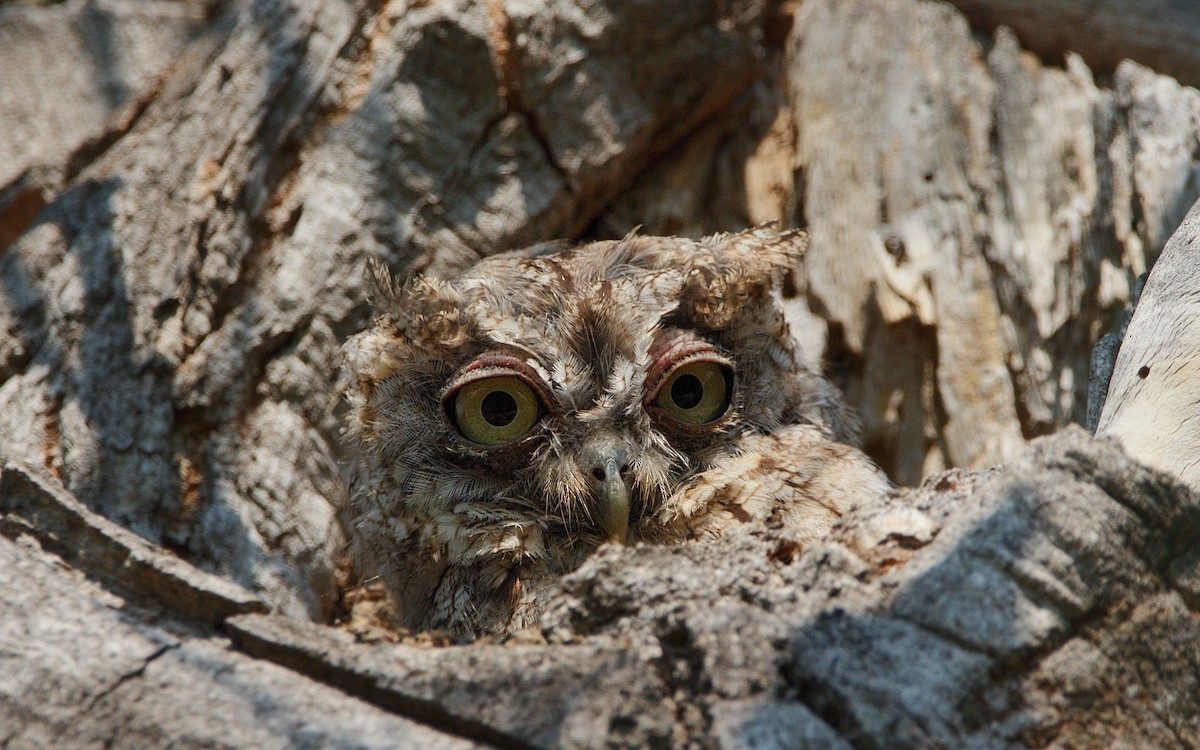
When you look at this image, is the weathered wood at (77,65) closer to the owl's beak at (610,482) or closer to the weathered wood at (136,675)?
the owl's beak at (610,482)

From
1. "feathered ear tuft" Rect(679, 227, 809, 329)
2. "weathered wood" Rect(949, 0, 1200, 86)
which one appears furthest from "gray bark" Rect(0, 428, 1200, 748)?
"weathered wood" Rect(949, 0, 1200, 86)

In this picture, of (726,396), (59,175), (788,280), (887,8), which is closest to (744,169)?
(788,280)

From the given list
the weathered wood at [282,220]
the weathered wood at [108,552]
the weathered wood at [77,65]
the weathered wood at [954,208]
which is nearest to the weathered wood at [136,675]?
the weathered wood at [108,552]

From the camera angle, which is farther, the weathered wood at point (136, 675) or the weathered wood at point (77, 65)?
the weathered wood at point (77, 65)

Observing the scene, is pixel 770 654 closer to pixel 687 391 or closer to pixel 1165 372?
pixel 1165 372

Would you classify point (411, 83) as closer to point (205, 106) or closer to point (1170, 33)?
point (205, 106)

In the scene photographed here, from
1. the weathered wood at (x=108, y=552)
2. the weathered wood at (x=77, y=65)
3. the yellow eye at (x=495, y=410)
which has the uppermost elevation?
the weathered wood at (x=77, y=65)

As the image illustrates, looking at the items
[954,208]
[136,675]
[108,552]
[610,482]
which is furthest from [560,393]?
[954,208]
